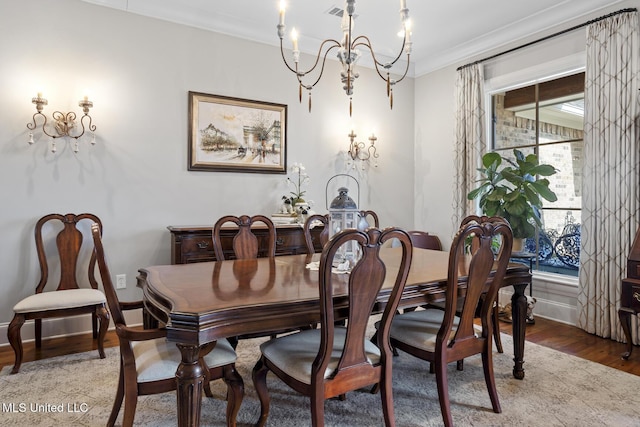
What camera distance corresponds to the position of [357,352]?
1663 mm

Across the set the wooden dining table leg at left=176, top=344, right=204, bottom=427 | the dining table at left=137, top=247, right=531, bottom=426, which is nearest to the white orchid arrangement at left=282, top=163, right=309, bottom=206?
A: the dining table at left=137, top=247, right=531, bottom=426

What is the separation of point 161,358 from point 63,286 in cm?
202

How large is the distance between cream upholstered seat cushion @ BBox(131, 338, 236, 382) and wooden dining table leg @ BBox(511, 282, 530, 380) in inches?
69.6

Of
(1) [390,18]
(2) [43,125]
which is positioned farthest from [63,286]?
(1) [390,18]

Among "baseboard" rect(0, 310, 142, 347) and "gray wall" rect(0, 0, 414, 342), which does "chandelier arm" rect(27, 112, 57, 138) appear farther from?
"baseboard" rect(0, 310, 142, 347)

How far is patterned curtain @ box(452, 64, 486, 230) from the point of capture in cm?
433

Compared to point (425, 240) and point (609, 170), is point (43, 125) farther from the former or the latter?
point (609, 170)

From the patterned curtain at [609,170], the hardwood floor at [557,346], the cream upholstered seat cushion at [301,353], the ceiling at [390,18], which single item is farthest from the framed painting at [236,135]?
the patterned curtain at [609,170]

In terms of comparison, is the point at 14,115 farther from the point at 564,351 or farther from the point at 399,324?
the point at 564,351

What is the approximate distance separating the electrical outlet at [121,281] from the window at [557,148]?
4.03 meters

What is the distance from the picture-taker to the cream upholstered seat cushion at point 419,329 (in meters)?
2.02

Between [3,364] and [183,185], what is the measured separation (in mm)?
1895

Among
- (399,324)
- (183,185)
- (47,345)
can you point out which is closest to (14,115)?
(183,185)

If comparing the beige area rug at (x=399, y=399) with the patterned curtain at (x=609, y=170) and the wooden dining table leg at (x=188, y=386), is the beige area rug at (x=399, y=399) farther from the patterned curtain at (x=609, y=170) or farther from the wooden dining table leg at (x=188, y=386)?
the patterned curtain at (x=609, y=170)
